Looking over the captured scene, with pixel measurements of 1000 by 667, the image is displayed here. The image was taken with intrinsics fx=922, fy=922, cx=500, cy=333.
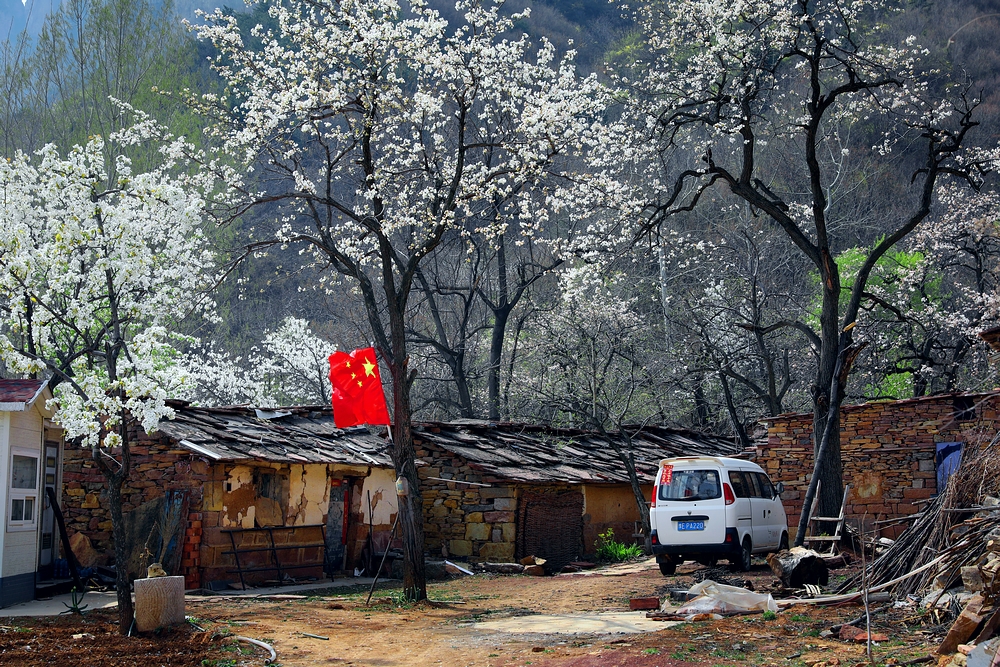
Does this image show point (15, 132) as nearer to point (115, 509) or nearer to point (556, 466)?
point (556, 466)

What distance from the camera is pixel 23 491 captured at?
46.9ft

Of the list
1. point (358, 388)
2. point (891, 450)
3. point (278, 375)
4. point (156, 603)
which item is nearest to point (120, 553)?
point (156, 603)

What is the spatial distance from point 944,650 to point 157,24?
32687 mm

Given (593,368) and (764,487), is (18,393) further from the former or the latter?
(593,368)

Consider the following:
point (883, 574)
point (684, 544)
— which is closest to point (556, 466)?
point (684, 544)

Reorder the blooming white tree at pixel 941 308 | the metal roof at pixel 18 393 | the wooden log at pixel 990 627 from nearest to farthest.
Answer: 1. the wooden log at pixel 990 627
2. the metal roof at pixel 18 393
3. the blooming white tree at pixel 941 308

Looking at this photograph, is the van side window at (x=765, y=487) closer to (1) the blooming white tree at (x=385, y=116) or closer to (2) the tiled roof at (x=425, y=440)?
(2) the tiled roof at (x=425, y=440)

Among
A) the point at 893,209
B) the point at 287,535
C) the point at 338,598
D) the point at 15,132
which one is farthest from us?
the point at 893,209

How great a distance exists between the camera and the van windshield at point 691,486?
15797 millimetres

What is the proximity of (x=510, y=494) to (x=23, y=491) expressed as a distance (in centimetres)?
992

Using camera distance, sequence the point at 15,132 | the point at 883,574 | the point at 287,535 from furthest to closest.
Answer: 1. the point at 15,132
2. the point at 287,535
3. the point at 883,574

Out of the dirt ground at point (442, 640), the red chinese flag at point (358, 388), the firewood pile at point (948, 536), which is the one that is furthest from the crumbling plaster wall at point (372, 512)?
the firewood pile at point (948, 536)

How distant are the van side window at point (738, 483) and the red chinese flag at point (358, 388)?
19.8 feet

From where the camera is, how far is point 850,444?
19422 millimetres
